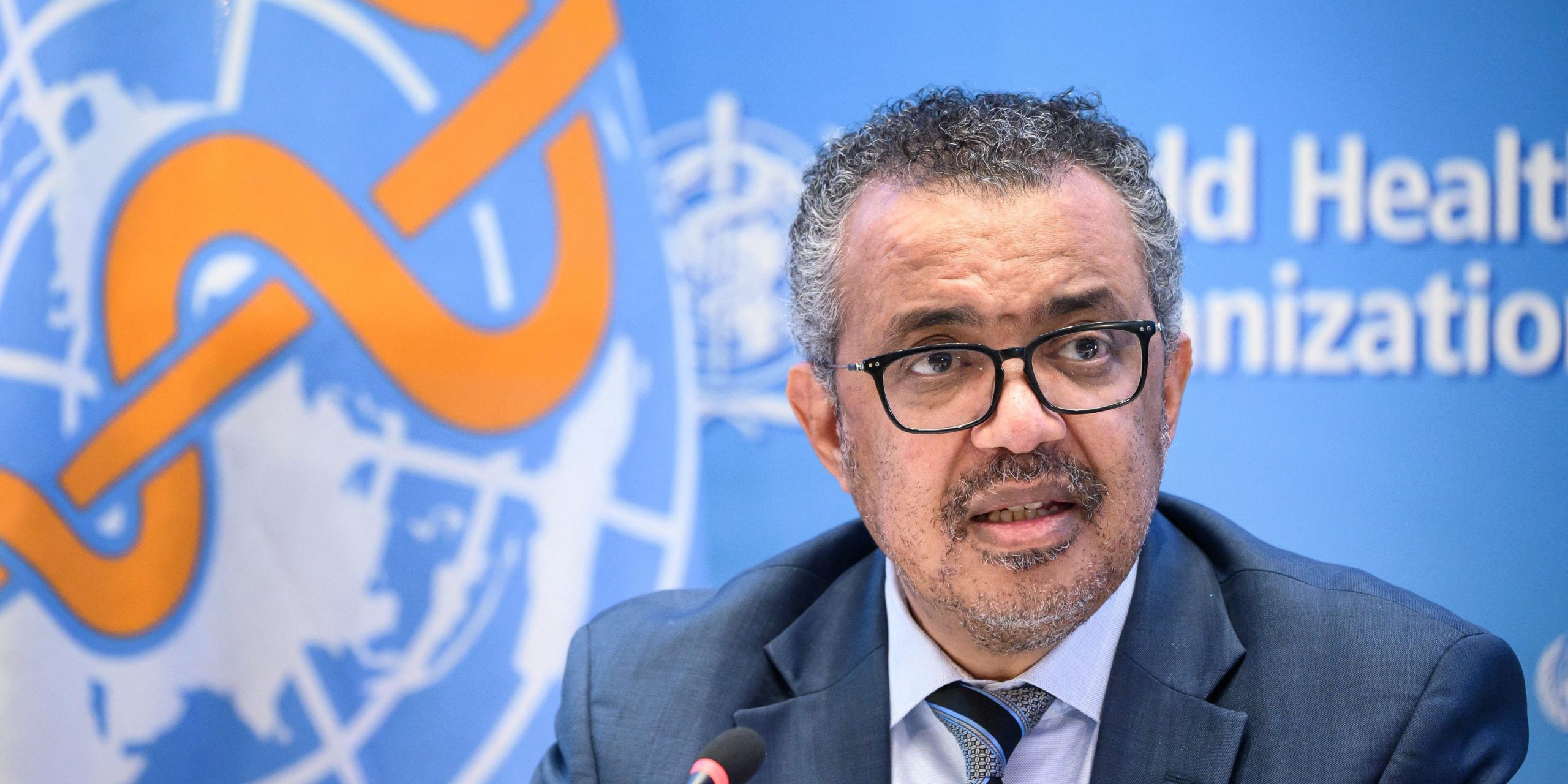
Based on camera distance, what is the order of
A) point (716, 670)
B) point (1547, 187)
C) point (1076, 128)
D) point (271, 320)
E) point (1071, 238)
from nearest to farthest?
point (1071, 238) < point (1076, 128) < point (716, 670) < point (1547, 187) < point (271, 320)

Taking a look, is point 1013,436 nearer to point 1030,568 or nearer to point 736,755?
point 1030,568

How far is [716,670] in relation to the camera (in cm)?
189

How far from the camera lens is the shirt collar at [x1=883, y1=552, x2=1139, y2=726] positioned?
1690 millimetres

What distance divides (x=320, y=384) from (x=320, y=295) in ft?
0.65

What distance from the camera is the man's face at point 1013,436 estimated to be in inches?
60.8

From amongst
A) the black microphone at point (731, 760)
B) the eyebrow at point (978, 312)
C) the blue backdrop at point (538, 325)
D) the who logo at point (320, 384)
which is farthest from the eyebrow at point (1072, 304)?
the who logo at point (320, 384)

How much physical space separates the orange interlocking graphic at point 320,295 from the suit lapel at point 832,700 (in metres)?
1.09

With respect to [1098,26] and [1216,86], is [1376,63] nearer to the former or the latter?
[1216,86]

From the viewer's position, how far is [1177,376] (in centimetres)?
184

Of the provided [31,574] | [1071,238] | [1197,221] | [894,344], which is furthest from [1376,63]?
[31,574]

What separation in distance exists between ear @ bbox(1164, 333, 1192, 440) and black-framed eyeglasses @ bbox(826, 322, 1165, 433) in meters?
0.19

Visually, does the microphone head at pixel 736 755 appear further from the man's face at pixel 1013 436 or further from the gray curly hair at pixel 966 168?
the gray curly hair at pixel 966 168

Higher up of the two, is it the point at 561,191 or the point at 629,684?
the point at 561,191

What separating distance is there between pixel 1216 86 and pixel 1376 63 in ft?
1.05
